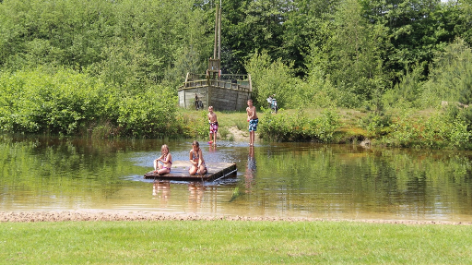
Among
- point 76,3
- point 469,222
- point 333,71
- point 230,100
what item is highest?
point 76,3

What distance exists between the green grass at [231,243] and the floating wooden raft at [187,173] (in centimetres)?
639

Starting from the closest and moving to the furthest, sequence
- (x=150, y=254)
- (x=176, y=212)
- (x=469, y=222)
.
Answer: (x=150, y=254) → (x=469, y=222) → (x=176, y=212)

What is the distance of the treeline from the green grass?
2955cm

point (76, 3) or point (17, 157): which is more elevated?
point (76, 3)

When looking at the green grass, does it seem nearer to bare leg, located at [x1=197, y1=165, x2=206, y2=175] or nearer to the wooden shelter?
bare leg, located at [x1=197, y1=165, x2=206, y2=175]

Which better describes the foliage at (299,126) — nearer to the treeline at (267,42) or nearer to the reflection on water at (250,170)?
the reflection on water at (250,170)

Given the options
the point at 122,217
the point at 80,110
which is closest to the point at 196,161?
the point at 122,217

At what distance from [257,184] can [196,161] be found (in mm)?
1982

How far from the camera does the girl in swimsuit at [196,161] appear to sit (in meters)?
16.7

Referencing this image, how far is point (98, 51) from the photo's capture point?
2394 inches

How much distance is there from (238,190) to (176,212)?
3.32 m

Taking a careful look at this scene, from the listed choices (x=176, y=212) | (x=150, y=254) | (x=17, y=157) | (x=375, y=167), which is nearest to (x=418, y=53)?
(x=375, y=167)

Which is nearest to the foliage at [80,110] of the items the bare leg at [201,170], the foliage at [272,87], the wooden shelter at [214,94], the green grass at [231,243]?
the wooden shelter at [214,94]

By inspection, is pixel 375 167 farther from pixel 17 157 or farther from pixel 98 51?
pixel 98 51
